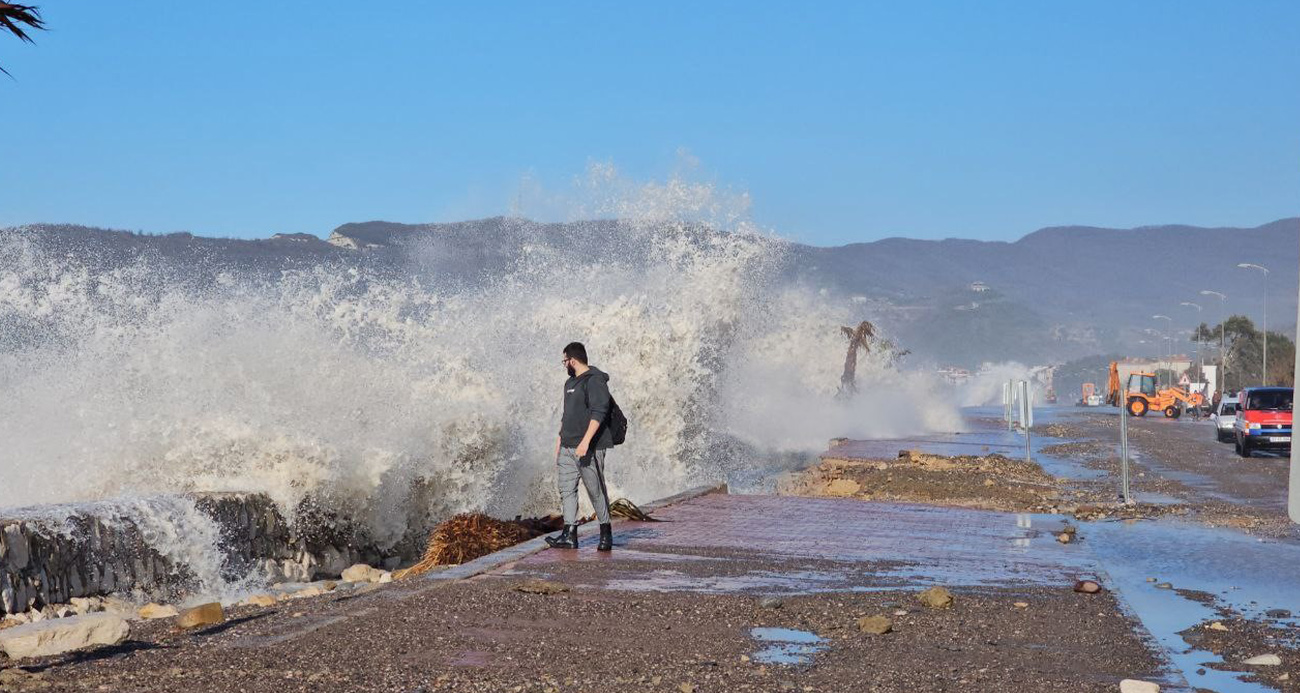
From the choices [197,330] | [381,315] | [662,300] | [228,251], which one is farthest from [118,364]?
[228,251]

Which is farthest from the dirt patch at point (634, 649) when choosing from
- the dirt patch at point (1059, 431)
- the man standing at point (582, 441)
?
the dirt patch at point (1059, 431)

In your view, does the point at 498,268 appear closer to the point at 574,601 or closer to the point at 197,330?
the point at 197,330

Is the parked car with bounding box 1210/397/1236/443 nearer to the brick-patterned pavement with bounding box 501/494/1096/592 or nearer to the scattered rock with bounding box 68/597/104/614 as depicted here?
the brick-patterned pavement with bounding box 501/494/1096/592

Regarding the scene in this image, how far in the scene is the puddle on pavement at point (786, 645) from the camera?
25.2ft

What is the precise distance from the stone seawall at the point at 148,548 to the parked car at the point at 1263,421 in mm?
25812

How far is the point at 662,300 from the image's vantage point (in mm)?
37250

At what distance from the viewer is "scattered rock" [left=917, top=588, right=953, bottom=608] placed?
9641 mm

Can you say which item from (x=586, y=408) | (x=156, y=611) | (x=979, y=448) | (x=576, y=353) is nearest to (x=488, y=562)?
(x=586, y=408)

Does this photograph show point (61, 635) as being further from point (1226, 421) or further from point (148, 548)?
point (1226, 421)

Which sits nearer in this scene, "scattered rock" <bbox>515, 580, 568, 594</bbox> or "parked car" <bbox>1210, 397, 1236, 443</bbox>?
"scattered rock" <bbox>515, 580, 568, 594</bbox>

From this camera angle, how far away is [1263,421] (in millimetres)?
36156

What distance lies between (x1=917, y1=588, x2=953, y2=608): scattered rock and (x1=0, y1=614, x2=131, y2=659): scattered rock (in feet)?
15.6

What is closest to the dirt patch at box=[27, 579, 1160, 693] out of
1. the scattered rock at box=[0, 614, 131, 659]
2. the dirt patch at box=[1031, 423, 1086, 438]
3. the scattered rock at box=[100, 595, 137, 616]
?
the scattered rock at box=[0, 614, 131, 659]

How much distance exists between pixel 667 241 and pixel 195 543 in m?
28.9
